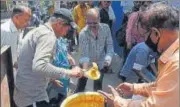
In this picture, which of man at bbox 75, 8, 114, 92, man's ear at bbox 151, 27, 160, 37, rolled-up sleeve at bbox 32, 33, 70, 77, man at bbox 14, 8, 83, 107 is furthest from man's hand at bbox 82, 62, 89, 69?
man's ear at bbox 151, 27, 160, 37

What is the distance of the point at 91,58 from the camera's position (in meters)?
4.42

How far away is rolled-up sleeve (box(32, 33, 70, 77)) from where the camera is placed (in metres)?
2.65

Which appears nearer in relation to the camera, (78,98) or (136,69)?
(78,98)

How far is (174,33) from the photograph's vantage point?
2102mm

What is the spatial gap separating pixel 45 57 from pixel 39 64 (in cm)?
7

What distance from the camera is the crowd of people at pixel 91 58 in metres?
2.09

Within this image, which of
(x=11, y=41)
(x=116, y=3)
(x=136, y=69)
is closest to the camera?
(x=11, y=41)

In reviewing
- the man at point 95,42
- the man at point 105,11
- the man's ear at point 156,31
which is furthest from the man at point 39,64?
the man at point 105,11

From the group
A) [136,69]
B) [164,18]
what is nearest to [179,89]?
[164,18]

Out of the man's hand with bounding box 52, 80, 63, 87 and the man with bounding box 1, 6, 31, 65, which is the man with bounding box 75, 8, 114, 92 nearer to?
the man with bounding box 1, 6, 31, 65

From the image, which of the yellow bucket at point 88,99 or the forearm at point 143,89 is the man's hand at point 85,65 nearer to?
the yellow bucket at point 88,99

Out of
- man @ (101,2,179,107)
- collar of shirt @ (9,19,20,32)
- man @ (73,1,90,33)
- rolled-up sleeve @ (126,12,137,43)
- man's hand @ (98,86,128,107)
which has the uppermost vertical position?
man @ (101,2,179,107)

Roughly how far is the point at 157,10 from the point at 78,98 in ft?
3.11

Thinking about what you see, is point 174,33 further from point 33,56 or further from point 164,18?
point 33,56
